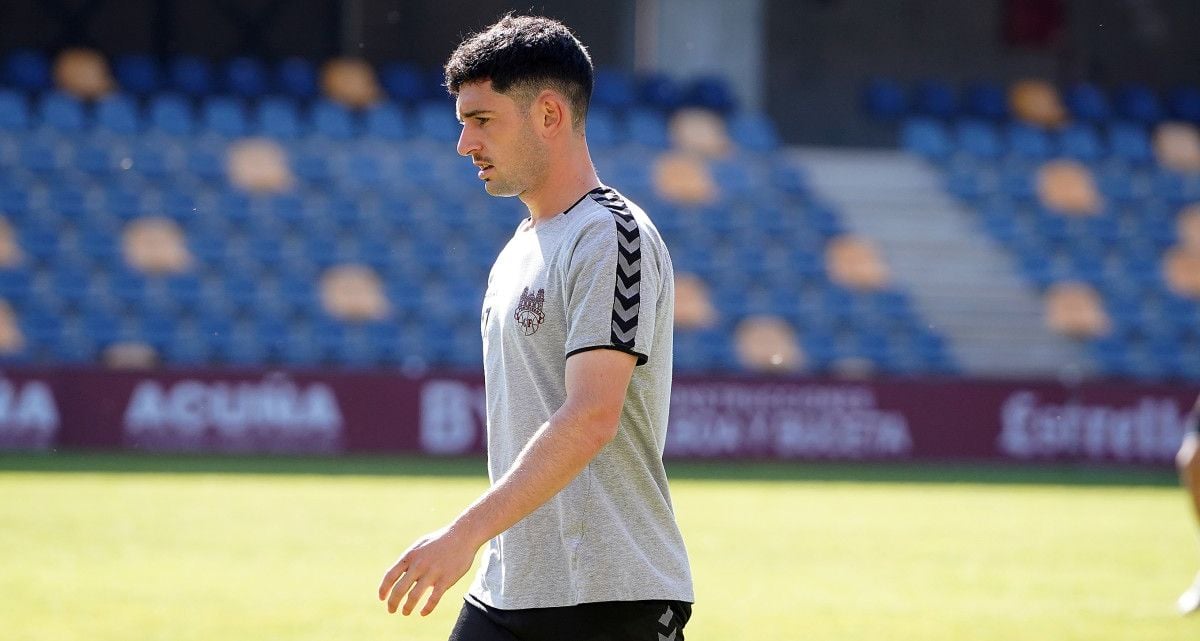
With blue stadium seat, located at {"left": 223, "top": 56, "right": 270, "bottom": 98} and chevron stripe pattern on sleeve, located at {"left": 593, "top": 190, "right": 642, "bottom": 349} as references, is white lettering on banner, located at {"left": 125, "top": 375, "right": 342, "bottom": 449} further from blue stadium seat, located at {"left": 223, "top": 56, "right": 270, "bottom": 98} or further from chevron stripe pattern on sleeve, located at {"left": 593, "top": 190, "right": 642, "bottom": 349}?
chevron stripe pattern on sleeve, located at {"left": 593, "top": 190, "right": 642, "bottom": 349}

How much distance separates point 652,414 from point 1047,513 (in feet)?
34.9

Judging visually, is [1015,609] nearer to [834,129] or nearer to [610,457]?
[610,457]

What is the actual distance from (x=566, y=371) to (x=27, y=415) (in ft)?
44.9

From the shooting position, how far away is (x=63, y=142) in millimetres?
18984

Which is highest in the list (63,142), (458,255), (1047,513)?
(63,142)

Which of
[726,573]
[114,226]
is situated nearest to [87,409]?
[114,226]

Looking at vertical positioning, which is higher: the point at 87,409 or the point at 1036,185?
the point at 1036,185

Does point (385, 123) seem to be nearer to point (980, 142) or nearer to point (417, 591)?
point (980, 142)

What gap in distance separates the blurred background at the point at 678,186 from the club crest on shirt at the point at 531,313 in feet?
43.2

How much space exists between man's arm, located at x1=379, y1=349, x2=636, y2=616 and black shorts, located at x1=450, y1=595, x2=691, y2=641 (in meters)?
0.28

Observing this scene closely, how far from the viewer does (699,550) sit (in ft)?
33.6

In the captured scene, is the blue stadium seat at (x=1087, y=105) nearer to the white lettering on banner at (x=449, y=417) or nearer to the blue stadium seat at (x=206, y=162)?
the white lettering on banner at (x=449, y=417)

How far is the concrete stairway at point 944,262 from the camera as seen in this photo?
2034 centimetres

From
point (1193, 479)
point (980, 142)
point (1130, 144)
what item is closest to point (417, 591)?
point (1193, 479)
